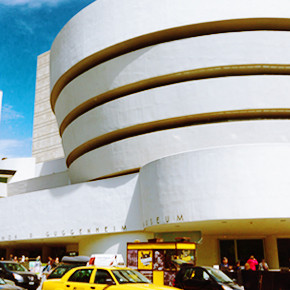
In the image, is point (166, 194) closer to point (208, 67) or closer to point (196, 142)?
point (196, 142)

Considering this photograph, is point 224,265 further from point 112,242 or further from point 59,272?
point 112,242

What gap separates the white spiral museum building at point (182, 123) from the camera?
2188 centimetres

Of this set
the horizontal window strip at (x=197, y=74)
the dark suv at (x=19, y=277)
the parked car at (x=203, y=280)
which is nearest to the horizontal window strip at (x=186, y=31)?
the horizontal window strip at (x=197, y=74)

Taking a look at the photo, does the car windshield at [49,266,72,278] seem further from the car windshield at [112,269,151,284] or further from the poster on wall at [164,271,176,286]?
the poster on wall at [164,271,176,286]

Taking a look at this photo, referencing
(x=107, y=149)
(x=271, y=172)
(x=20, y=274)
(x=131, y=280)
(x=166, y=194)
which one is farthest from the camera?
(x=107, y=149)

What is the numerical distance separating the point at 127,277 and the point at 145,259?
8.19 meters

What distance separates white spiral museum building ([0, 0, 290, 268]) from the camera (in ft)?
71.8

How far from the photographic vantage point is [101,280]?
9.94 meters

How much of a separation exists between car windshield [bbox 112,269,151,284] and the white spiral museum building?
457 inches

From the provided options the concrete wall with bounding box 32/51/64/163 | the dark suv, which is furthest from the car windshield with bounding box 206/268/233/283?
the concrete wall with bounding box 32/51/64/163

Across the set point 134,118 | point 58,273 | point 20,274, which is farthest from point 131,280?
point 134,118

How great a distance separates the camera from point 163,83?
28047 mm

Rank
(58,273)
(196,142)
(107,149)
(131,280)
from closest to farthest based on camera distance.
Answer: (131,280)
(58,273)
(196,142)
(107,149)

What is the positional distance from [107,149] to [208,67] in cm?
958
